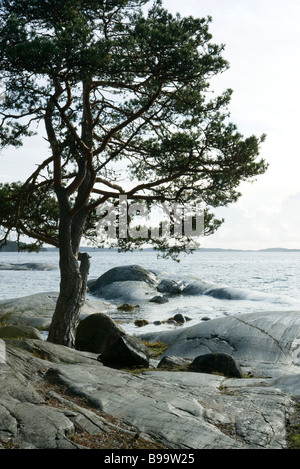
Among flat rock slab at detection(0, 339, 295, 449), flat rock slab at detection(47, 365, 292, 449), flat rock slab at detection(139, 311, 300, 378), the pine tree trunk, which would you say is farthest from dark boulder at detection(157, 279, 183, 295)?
flat rock slab at detection(47, 365, 292, 449)

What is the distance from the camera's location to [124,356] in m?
10.1

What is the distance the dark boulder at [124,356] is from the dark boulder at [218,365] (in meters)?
1.12

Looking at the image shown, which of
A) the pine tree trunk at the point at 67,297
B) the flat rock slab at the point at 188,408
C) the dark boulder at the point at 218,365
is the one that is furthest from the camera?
the pine tree trunk at the point at 67,297

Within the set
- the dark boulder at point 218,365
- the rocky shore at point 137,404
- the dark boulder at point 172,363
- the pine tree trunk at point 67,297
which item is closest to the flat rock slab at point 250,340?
the rocky shore at point 137,404

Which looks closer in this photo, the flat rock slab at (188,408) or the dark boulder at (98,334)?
the flat rock slab at (188,408)

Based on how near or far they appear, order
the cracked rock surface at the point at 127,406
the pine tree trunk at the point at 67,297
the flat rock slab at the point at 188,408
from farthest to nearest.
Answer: the pine tree trunk at the point at 67,297 < the flat rock slab at the point at 188,408 < the cracked rock surface at the point at 127,406

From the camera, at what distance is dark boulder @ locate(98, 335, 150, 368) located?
9977 millimetres

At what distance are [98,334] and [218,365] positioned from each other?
380 cm

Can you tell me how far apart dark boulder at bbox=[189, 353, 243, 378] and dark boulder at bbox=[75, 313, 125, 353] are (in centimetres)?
285

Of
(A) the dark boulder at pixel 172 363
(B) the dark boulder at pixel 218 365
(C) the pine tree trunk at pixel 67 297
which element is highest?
(C) the pine tree trunk at pixel 67 297

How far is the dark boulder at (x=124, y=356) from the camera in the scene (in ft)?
32.7

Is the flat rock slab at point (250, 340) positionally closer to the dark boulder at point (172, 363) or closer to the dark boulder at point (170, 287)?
the dark boulder at point (172, 363)

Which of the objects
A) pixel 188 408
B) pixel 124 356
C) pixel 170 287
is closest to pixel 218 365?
pixel 124 356

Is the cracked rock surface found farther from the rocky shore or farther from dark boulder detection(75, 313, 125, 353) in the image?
dark boulder detection(75, 313, 125, 353)
